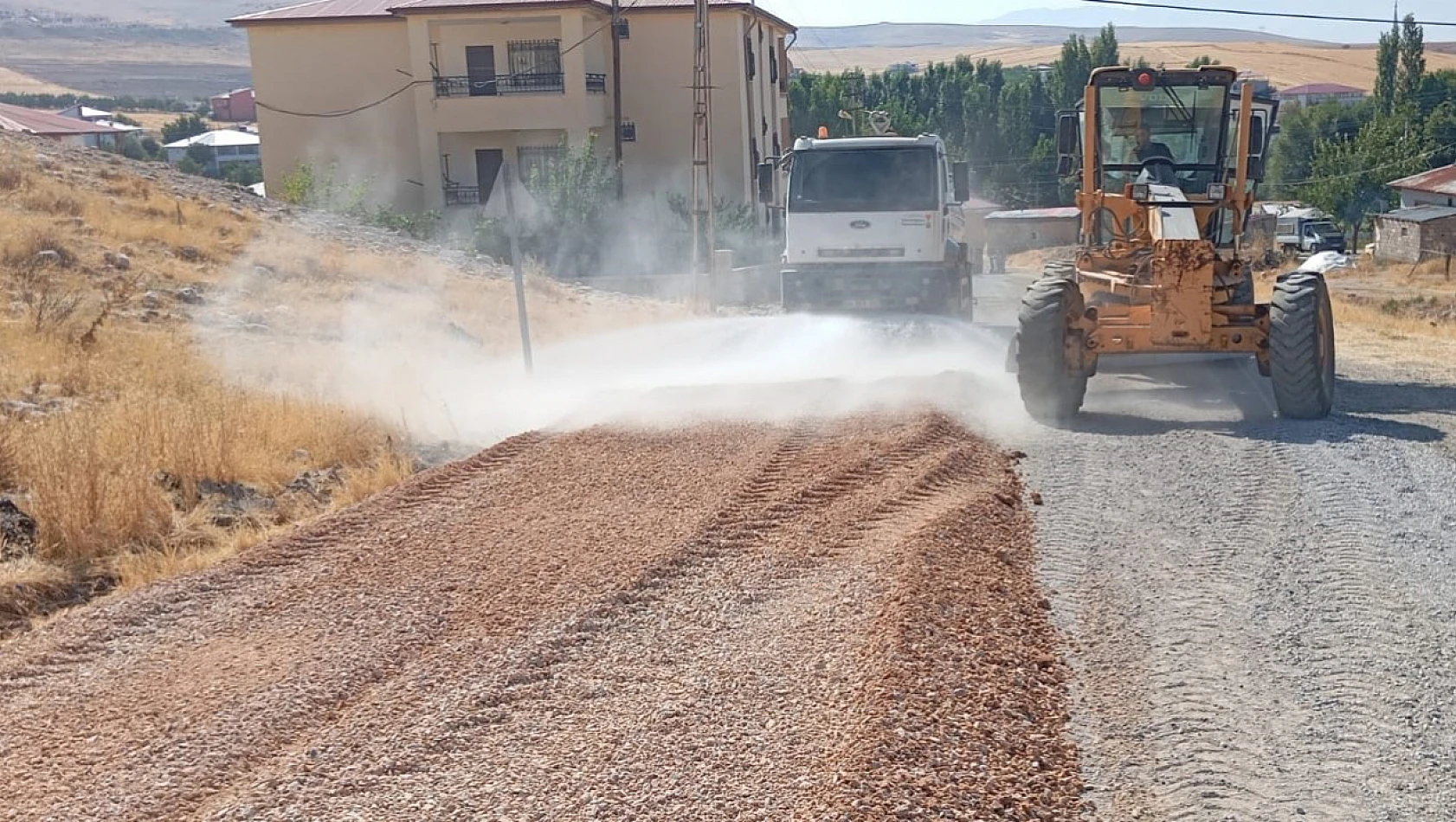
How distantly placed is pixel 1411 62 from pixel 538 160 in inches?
2624

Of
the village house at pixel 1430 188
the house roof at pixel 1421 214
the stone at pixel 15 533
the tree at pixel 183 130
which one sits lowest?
the house roof at pixel 1421 214

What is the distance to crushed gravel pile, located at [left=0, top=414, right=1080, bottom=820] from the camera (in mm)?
5539

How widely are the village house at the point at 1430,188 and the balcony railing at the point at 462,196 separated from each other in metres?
41.8

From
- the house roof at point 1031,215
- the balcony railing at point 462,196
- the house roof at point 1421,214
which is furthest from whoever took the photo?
the house roof at point 1031,215

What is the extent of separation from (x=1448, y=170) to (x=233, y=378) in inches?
2608

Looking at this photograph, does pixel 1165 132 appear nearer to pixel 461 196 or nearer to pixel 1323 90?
pixel 461 196

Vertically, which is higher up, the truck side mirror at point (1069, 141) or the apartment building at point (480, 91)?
the apartment building at point (480, 91)

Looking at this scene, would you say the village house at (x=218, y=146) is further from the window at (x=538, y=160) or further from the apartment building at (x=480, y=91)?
the window at (x=538, y=160)

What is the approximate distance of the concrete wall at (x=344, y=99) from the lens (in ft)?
152

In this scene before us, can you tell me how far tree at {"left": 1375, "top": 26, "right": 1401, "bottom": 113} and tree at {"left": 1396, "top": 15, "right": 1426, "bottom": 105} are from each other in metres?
0.39

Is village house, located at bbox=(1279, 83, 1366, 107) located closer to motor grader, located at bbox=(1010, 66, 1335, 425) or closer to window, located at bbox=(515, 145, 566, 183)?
window, located at bbox=(515, 145, 566, 183)

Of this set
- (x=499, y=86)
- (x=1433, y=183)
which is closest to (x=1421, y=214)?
(x=1433, y=183)

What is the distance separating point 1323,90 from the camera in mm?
147625

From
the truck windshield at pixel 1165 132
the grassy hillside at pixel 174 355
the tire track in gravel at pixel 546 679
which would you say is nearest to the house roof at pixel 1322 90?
the grassy hillside at pixel 174 355
